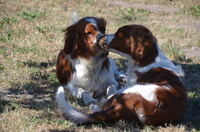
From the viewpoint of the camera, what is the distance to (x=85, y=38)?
6176 millimetres

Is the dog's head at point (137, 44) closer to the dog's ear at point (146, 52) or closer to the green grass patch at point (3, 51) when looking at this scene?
the dog's ear at point (146, 52)

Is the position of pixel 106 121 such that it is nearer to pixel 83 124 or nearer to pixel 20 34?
pixel 83 124

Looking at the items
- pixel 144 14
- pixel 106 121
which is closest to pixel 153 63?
pixel 106 121

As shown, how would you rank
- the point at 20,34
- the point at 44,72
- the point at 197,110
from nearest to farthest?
the point at 197,110 → the point at 44,72 → the point at 20,34

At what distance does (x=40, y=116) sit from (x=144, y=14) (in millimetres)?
8924

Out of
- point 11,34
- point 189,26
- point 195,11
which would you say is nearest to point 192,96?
point 11,34

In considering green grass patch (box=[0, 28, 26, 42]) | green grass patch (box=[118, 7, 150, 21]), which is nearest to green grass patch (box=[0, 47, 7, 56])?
green grass patch (box=[0, 28, 26, 42])

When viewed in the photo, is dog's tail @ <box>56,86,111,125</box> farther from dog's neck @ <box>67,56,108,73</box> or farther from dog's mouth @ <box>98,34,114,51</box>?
dog's neck @ <box>67,56,108,73</box>

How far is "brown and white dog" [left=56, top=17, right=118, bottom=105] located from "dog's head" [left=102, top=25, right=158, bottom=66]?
1.32 feet

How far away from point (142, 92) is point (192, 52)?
4780mm

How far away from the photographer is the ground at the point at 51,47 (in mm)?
5324

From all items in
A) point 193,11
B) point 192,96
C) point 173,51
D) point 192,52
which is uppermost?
point 192,96

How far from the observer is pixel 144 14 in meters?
13.9

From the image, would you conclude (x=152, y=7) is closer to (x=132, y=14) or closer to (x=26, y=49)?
(x=132, y=14)
